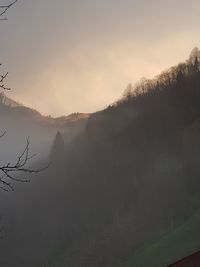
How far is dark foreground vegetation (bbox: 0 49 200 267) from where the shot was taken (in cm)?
5775

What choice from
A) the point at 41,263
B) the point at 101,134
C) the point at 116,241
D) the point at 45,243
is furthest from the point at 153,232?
the point at 101,134

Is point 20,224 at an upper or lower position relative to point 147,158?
lower

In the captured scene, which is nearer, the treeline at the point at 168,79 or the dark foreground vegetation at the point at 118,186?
the dark foreground vegetation at the point at 118,186

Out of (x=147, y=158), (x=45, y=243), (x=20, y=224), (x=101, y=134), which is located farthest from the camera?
(x=101, y=134)

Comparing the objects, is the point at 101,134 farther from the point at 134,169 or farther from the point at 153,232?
the point at 153,232

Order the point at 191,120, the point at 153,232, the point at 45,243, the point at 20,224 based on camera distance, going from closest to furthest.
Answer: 1. the point at 153,232
2. the point at 45,243
3. the point at 20,224
4. the point at 191,120

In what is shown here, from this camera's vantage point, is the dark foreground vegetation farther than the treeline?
No

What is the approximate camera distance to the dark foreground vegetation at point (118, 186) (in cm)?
5775

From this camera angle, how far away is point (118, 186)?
3174 inches

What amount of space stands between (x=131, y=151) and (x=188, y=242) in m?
59.9

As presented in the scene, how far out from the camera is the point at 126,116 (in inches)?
4284

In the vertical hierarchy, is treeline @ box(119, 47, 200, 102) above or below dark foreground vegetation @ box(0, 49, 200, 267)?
above

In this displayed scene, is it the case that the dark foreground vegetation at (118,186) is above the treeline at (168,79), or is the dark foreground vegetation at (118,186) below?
below

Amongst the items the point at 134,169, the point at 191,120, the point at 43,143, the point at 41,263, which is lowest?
the point at 41,263
